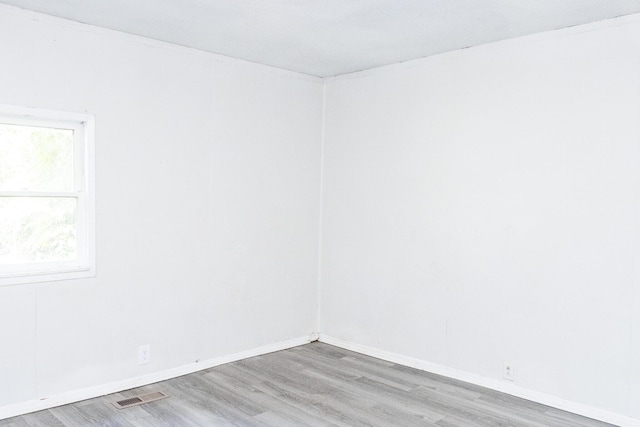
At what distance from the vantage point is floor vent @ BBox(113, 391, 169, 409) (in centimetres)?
365

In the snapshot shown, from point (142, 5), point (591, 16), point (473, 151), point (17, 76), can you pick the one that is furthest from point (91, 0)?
point (591, 16)

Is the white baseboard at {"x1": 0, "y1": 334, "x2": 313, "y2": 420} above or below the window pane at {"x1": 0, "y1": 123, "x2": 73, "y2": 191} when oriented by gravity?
below

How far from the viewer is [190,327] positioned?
4.34 metres

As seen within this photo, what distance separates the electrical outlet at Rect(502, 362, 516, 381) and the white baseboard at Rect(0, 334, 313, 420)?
1.93m

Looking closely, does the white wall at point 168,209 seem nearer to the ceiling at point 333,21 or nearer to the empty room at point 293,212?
the empty room at point 293,212

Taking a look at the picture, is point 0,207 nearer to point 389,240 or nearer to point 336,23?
point 336,23

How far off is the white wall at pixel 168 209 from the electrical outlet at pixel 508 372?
1928mm

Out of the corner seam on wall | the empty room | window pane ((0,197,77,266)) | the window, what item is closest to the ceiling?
the empty room

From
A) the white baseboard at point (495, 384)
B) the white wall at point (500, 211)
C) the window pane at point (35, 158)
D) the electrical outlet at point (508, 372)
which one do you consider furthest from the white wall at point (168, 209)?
the electrical outlet at point (508, 372)

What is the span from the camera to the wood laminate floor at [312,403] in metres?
3.44

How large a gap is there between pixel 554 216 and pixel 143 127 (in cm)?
294

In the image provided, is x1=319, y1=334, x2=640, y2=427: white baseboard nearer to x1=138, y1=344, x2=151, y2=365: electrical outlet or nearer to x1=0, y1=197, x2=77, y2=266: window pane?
x1=138, y1=344, x2=151, y2=365: electrical outlet

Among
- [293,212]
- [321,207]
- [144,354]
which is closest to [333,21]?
[293,212]

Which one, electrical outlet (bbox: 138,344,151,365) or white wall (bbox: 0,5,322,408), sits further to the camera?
electrical outlet (bbox: 138,344,151,365)
